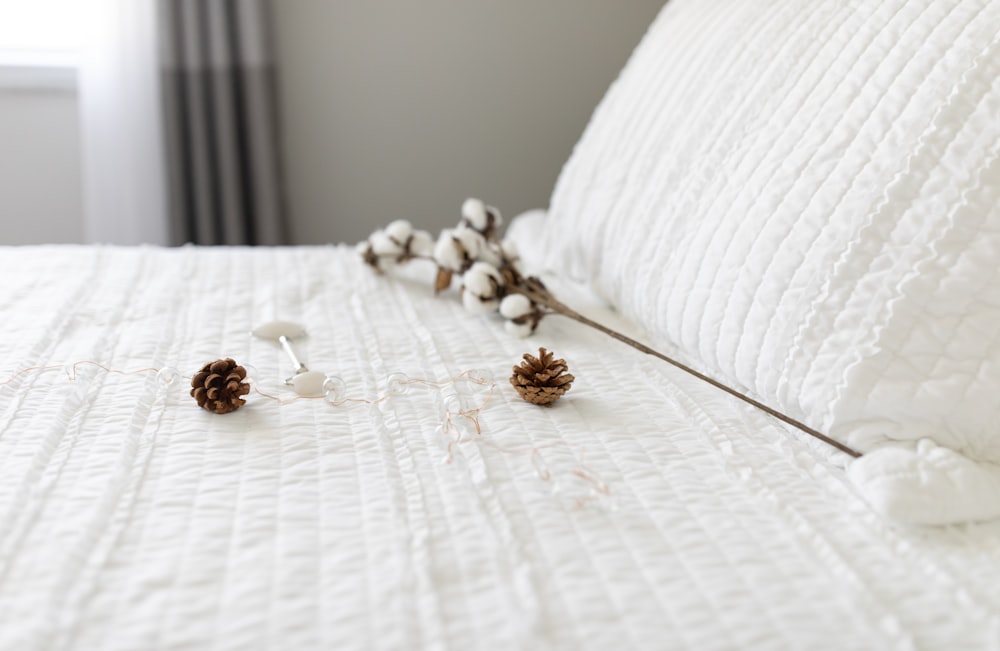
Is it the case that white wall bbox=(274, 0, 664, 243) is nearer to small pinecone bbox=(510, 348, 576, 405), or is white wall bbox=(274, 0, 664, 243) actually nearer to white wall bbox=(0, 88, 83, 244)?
white wall bbox=(0, 88, 83, 244)

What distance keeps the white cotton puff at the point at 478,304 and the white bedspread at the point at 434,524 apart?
0.13m

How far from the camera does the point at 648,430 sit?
0.86 m

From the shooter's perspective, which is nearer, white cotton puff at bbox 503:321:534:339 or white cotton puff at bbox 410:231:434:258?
white cotton puff at bbox 503:321:534:339

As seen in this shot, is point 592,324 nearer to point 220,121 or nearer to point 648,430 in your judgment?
point 648,430

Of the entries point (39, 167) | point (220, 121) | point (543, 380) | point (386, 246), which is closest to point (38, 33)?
point (39, 167)

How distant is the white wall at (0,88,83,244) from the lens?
2.14 metres

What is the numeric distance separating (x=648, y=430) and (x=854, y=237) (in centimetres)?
24

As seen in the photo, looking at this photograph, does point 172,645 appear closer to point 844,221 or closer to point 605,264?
point 844,221

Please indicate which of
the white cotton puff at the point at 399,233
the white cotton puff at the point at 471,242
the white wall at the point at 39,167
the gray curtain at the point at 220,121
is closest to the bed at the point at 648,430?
the white cotton puff at the point at 471,242

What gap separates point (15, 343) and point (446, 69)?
55.8 inches

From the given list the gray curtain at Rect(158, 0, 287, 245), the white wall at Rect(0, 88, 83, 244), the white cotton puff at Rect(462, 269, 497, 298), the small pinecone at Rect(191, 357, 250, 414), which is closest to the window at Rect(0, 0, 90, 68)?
the white wall at Rect(0, 88, 83, 244)

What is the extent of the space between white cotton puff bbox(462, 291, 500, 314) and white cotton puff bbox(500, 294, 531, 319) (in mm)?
31

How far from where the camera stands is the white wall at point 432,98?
221 centimetres

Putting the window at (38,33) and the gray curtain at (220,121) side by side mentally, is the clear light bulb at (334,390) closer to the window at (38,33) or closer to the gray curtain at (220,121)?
the gray curtain at (220,121)
